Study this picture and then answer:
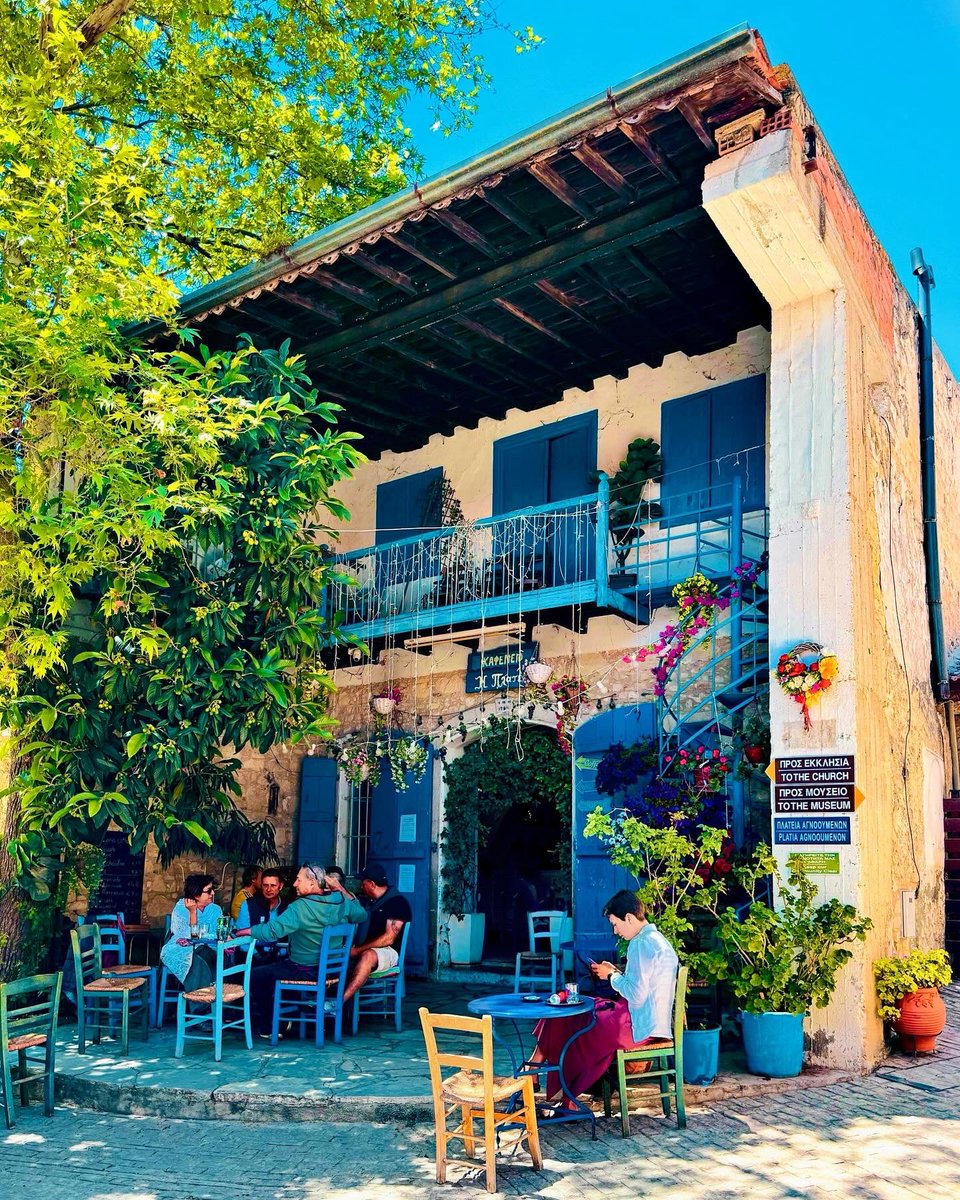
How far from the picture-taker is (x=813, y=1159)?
5.38 meters

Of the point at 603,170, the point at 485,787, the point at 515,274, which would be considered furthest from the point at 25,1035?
the point at 603,170

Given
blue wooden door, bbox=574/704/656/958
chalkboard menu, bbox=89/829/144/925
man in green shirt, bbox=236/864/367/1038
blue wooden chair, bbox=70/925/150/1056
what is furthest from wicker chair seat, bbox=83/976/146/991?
blue wooden door, bbox=574/704/656/958

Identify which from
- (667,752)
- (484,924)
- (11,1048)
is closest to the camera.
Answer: (11,1048)

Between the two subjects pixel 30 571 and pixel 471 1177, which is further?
pixel 30 571

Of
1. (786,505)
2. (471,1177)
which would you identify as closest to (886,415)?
(786,505)

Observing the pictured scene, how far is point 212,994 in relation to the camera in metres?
7.73

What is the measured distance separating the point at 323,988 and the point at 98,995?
1.89 meters

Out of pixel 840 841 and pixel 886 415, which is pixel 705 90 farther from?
pixel 840 841

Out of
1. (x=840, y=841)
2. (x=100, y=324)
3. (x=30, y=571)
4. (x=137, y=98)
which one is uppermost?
(x=137, y=98)

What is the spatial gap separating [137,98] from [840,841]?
38.8 feet

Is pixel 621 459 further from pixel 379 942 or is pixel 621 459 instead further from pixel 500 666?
pixel 379 942

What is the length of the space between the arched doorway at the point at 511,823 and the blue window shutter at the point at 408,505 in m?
2.64

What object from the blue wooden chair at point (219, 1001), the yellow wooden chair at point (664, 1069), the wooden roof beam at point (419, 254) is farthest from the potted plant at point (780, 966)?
the wooden roof beam at point (419, 254)

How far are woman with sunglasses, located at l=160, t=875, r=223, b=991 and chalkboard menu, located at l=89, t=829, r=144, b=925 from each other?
2.51 metres
